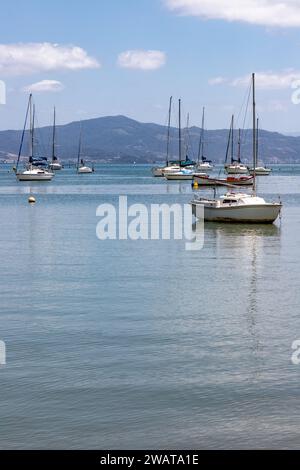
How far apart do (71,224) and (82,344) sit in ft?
135

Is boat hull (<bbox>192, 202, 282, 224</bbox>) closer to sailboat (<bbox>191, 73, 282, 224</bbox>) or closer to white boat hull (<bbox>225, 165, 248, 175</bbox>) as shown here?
sailboat (<bbox>191, 73, 282, 224</bbox>)

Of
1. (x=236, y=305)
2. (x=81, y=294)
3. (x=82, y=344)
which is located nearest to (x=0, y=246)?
(x=81, y=294)

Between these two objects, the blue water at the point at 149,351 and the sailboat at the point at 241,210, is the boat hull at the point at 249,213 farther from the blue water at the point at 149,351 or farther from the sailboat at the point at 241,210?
the blue water at the point at 149,351

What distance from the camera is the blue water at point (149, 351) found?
54.1ft

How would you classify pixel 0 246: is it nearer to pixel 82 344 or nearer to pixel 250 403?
pixel 82 344

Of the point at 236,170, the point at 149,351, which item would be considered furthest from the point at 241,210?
the point at 236,170

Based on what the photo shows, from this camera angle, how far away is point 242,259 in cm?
4197

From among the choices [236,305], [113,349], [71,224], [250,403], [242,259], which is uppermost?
[71,224]

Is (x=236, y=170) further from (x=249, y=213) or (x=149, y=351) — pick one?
(x=149, y=351)

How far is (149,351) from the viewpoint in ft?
72.6

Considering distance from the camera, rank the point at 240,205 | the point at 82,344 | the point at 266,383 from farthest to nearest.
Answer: the point at 240,205 → the point at 82,344 → the point at 266,383

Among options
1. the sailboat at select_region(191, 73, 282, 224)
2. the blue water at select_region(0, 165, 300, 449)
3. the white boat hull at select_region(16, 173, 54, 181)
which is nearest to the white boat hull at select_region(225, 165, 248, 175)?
the white boat hull at select_region(16, 173, 54, 181)

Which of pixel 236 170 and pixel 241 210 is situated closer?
pixel 241 210

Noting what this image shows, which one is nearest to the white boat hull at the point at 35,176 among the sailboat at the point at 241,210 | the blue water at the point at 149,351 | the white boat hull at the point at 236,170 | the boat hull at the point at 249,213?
the white boat hull at the point at 236,170
